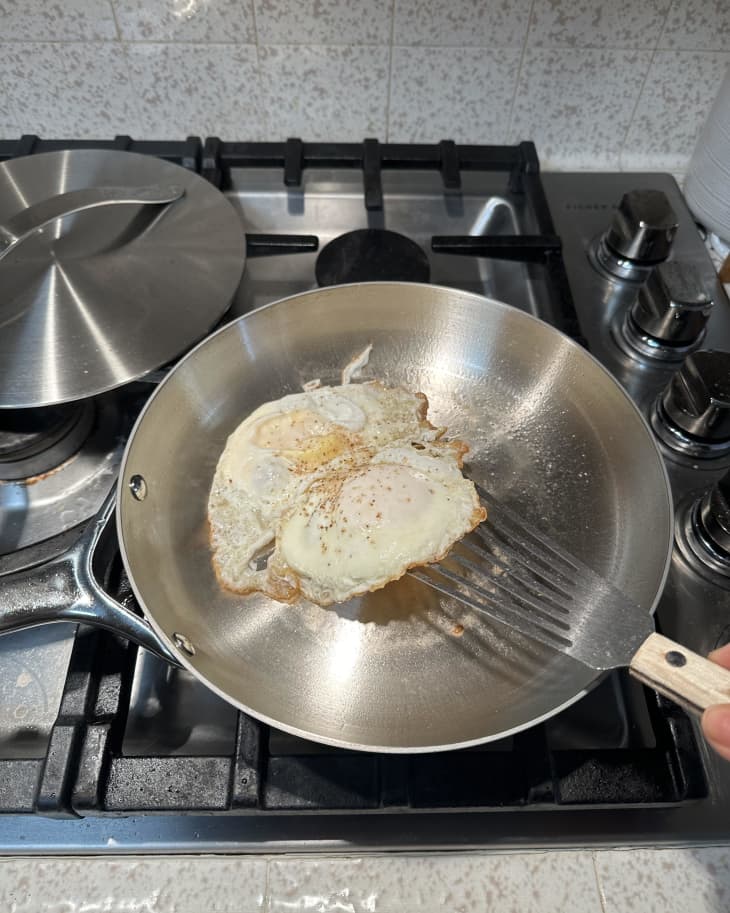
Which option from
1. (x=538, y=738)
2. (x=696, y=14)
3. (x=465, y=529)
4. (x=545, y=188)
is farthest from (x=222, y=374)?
(x=696, y=14)

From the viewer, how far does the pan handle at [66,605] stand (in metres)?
0.63

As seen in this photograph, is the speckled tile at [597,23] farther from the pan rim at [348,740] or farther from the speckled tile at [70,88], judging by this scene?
the speckled tile at [70,88]

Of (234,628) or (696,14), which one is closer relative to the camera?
(234,628)

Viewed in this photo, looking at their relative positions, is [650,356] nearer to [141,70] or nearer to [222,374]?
[222,374]

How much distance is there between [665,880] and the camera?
0.62m

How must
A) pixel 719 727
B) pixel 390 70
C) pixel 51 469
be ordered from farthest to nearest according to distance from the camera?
pixel 390 70, pixel 51 469, pixel 719 727

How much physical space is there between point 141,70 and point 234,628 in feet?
3.00

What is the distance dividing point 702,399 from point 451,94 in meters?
0.68

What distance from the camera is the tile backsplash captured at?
990mm

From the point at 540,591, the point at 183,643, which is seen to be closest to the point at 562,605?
the point at 540,591

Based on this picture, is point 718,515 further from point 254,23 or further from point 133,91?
point 133,91

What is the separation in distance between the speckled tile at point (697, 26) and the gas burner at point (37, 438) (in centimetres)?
104

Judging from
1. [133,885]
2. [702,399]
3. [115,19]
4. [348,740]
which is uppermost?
[115,19]

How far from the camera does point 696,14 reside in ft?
3.25
